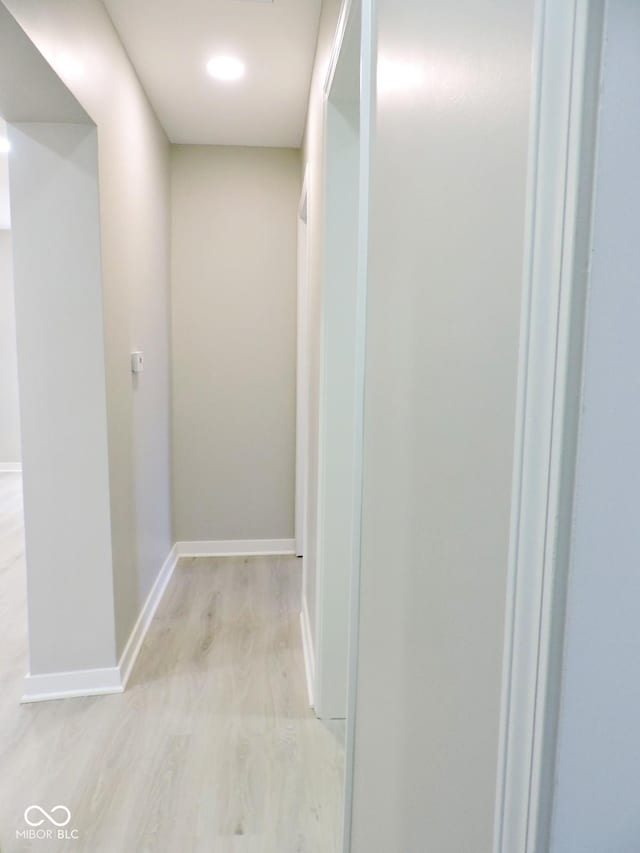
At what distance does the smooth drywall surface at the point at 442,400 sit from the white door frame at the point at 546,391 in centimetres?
4

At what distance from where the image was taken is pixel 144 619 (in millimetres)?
A: 2789

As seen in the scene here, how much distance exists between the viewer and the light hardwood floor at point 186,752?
5.34ft

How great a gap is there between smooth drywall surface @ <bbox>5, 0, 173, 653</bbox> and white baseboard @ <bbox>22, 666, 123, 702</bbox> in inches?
5.8

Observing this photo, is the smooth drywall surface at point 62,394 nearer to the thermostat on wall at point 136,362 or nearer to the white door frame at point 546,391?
the thermostat on wall at point 136,362

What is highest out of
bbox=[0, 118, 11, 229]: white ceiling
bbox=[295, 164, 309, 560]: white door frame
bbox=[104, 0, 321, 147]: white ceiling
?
bbox=[104, 0, 321, 147]: white ceiling

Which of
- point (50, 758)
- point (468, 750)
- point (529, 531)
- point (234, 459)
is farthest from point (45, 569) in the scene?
point (529, 531)

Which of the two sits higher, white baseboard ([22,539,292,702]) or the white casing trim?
the white casing trim

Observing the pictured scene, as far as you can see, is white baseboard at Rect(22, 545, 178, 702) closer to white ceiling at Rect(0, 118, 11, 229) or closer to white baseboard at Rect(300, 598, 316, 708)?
white baseboard at Rect(300, 598, 316, 708)

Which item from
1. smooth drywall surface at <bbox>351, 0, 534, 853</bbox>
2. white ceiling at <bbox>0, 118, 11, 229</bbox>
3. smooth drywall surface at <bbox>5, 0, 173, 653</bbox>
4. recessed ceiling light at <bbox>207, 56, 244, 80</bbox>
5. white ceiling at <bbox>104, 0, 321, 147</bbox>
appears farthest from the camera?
white ceiling at <bbox>0, 118, 11, 229</bbox>

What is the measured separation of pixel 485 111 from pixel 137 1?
2141mm

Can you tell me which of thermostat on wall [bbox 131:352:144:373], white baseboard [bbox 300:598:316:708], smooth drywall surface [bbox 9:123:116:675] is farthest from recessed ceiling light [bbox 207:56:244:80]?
white baseboard [bbox 300:598:316:708]

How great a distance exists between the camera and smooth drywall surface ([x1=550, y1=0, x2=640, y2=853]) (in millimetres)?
399

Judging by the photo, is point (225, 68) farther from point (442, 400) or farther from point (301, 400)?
point (442, 400)

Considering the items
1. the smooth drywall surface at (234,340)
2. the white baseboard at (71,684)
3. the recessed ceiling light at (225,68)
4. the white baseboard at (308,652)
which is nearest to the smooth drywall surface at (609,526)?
the white baseboard at (308,652)
